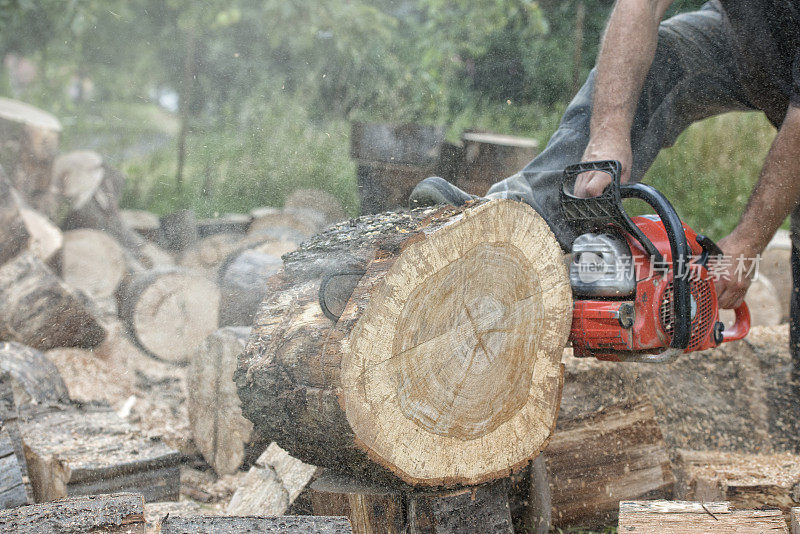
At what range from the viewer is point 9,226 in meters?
3.76

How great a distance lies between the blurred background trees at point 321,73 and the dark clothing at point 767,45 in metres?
2.91

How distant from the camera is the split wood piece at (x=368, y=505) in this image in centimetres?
165

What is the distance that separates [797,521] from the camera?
1.57 meters

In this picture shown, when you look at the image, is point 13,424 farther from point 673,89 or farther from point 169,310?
point 673,89

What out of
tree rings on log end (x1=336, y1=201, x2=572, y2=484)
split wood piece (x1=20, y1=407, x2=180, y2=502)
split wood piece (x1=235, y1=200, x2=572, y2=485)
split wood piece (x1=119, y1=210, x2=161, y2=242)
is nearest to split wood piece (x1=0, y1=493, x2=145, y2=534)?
split wood piece (x1=235, y1=200, x2=572, y2=485)

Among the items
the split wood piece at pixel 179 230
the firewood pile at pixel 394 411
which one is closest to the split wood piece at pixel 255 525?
the firewood pile at pixel 394 411

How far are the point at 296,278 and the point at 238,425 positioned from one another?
96cm

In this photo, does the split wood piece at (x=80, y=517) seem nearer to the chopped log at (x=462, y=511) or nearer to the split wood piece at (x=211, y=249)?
the chopped log at (x=462, y=511)

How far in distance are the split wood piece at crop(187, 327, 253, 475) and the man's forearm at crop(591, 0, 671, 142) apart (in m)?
1.42

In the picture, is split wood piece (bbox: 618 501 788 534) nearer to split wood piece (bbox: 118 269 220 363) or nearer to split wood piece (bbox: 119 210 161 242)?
split wood piece (bbox: 118 269 220 363)

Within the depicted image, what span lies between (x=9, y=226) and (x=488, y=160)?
2591 mm

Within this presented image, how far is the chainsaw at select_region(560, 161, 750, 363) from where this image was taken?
1820 mm

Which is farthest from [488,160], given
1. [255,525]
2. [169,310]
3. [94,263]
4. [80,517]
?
[94,263]

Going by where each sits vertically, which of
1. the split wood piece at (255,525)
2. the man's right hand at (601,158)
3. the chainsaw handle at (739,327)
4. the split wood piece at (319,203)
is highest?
the man's right hand at (601,158)
